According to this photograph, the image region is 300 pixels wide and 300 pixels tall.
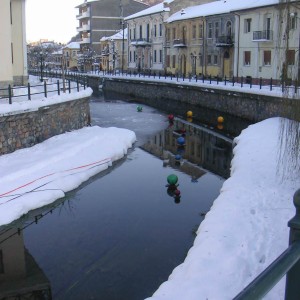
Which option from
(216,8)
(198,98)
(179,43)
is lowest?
(198,98)

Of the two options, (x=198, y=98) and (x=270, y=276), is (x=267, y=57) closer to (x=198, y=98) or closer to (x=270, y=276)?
(x=198, y=98)

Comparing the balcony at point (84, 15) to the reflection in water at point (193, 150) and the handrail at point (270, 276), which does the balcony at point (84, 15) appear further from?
the handrail at point (270, 276)

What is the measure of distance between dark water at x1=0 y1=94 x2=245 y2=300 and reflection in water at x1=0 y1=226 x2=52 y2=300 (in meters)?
0.02

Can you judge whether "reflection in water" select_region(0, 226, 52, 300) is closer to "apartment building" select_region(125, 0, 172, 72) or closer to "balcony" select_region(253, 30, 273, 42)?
"balcony" select_region(253, 30, 273, 42)

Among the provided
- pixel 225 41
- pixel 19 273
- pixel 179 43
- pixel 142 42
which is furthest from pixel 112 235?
pixel 142 42

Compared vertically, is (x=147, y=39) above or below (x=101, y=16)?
below

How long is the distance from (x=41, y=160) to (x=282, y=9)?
10388 millimetres

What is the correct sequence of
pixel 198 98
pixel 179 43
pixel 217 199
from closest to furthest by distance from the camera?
1. pixel 217 199
2. pixel 198 98
3. pixel 179 43

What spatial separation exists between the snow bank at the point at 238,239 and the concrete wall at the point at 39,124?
29.5ft

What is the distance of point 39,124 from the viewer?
2150 centimetres

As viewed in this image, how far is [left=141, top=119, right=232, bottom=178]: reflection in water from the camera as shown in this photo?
67.3ft

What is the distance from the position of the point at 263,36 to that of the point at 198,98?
7419mm

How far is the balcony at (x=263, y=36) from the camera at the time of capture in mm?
38781

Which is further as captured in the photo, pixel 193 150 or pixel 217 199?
pixel 193 150
